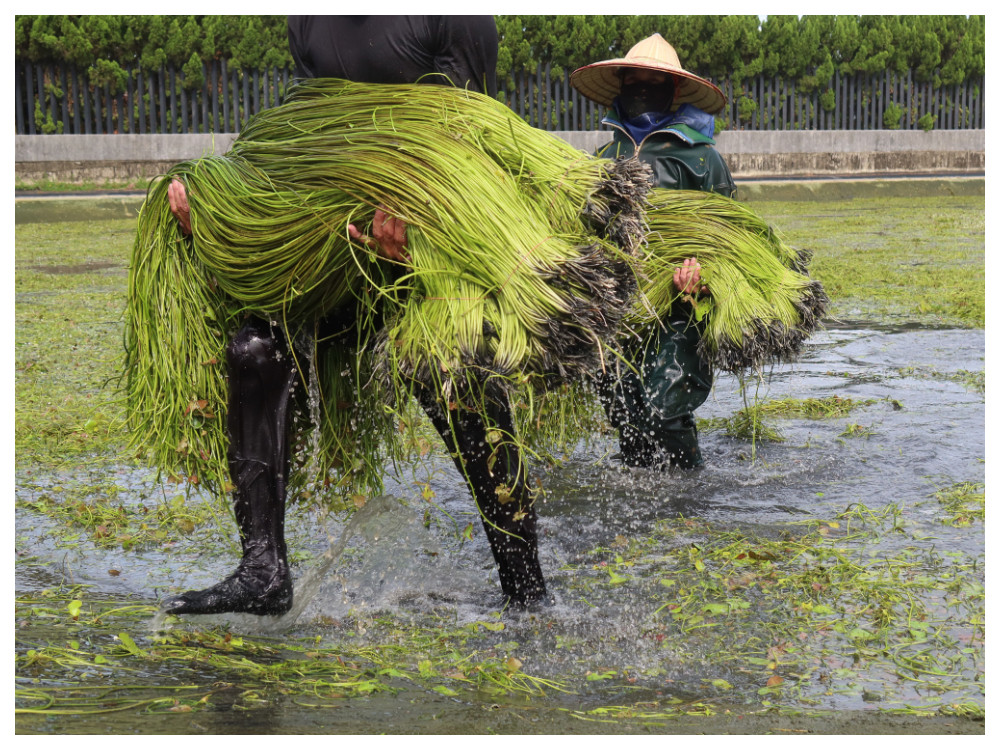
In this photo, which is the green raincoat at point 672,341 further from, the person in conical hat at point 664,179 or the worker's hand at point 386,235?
→ the worker's hand at point 386,235

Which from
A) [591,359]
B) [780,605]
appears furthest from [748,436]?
[591,359]

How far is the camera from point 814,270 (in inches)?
359

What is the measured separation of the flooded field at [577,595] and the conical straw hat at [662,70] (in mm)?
1435

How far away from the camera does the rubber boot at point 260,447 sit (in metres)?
2.86

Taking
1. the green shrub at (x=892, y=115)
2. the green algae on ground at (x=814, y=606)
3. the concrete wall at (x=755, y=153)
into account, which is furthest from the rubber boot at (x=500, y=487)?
the green shrub at (x=892, y=115)

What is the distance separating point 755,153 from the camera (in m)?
17.1

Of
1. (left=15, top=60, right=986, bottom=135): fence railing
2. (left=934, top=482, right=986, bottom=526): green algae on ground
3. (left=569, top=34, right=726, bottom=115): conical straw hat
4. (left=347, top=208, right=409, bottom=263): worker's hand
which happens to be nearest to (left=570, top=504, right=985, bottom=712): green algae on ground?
(left=934, top=482, right=986, bottom=526): green algae on ground

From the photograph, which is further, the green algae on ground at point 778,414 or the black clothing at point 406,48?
the green algae on ground at point 778,414

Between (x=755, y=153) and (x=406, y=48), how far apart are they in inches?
591

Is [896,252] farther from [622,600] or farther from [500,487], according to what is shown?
[500,487]

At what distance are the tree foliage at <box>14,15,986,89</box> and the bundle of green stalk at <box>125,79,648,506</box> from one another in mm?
12783

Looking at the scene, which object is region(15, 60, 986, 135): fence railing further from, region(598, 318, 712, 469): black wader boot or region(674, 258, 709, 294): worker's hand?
region(674, 258, 709, 294): worker's hand

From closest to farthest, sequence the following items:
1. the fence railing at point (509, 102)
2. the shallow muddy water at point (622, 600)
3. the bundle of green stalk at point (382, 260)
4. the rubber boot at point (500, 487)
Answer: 1. the shallow muddy water at point (622, 600)
2. the bundle of green stalk at point (382, 260)
3. the rubber boot at point (500, 487)
4. the fence railing at point (509, 102)

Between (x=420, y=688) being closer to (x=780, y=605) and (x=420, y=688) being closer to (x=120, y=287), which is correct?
(x=780, y=605)
